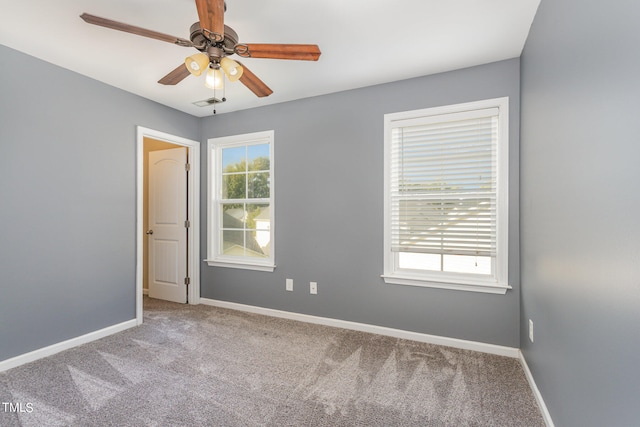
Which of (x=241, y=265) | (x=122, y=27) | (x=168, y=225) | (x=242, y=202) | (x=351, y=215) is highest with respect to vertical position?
(x=122, y=27)

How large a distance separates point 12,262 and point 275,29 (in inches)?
104

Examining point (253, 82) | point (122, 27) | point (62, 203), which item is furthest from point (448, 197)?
point (62, 203)

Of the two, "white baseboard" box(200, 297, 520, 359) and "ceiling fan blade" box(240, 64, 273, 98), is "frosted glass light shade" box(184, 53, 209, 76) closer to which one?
"ceiling fan blade" box(240, 64, 273, 98)

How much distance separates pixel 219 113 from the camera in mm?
3842

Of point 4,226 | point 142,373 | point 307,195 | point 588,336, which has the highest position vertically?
point 307,195

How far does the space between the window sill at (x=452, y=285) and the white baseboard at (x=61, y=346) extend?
8.91 feet

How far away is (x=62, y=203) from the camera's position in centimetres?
262

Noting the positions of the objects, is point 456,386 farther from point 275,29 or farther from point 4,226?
point 4,226

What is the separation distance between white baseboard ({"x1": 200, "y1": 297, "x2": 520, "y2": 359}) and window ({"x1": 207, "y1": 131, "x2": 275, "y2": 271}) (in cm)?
50

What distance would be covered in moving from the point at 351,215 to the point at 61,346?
9.31 feet

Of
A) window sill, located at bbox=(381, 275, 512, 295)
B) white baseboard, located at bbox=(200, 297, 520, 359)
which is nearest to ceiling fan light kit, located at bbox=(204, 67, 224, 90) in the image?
window sill, located at bbox=(381, 275, 512, 295)

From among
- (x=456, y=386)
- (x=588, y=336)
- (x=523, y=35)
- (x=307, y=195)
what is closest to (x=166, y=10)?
(x=307, y=195)

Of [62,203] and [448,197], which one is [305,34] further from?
[62,203]

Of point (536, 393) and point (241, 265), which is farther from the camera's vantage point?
point (241, 265)
